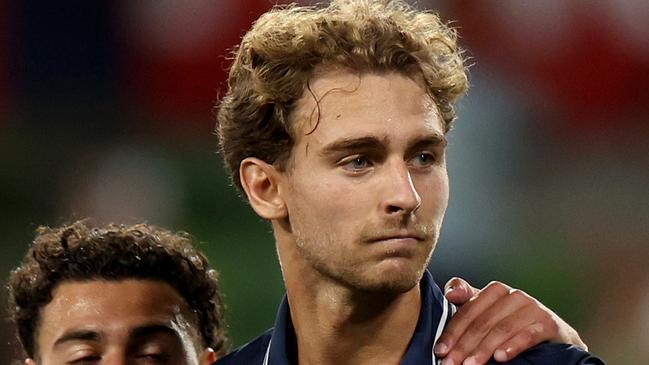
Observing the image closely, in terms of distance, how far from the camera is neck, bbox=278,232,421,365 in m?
2.41

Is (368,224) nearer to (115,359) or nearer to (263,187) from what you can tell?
(263,187)

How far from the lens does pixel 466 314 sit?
2.46 metres

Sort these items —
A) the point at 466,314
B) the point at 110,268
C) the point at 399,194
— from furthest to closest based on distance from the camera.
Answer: the point at 110,268
the point at 466,314
the point at 399,194

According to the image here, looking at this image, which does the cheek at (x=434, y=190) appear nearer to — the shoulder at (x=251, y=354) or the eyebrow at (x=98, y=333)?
the shoulder at (x=251, y=354)

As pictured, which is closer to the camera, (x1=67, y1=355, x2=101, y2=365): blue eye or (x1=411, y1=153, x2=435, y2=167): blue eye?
(x1=411, y1=153, x2=435, y2=167): blue eye

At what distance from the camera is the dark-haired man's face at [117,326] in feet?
9.80

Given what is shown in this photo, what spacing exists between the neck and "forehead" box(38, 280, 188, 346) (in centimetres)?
69

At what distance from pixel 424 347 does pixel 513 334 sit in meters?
0.18

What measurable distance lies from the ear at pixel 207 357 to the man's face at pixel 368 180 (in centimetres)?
92

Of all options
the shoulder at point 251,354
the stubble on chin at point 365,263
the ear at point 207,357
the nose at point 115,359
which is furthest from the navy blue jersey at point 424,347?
the ear at point 207,357

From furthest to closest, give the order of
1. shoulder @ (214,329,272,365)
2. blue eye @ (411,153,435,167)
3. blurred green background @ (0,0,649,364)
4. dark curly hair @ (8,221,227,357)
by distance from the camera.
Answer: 1. blurred green background @ (0,0,649,364)
2. dark curly hair @ (8,221,227,357)
3. shoulder @ (214,329,272,365)
4. blue eye @ (411,153,435,167)

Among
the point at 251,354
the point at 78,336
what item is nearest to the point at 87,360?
the point at 78,336

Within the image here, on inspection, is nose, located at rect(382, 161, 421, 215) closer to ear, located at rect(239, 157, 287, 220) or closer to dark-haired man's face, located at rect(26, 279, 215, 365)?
ear, located at rect(239, 157, 287, 220)

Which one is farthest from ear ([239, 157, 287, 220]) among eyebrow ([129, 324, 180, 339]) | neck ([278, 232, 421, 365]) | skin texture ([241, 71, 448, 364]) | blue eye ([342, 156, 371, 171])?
eyebrow ([129, 324, 180, 339])
